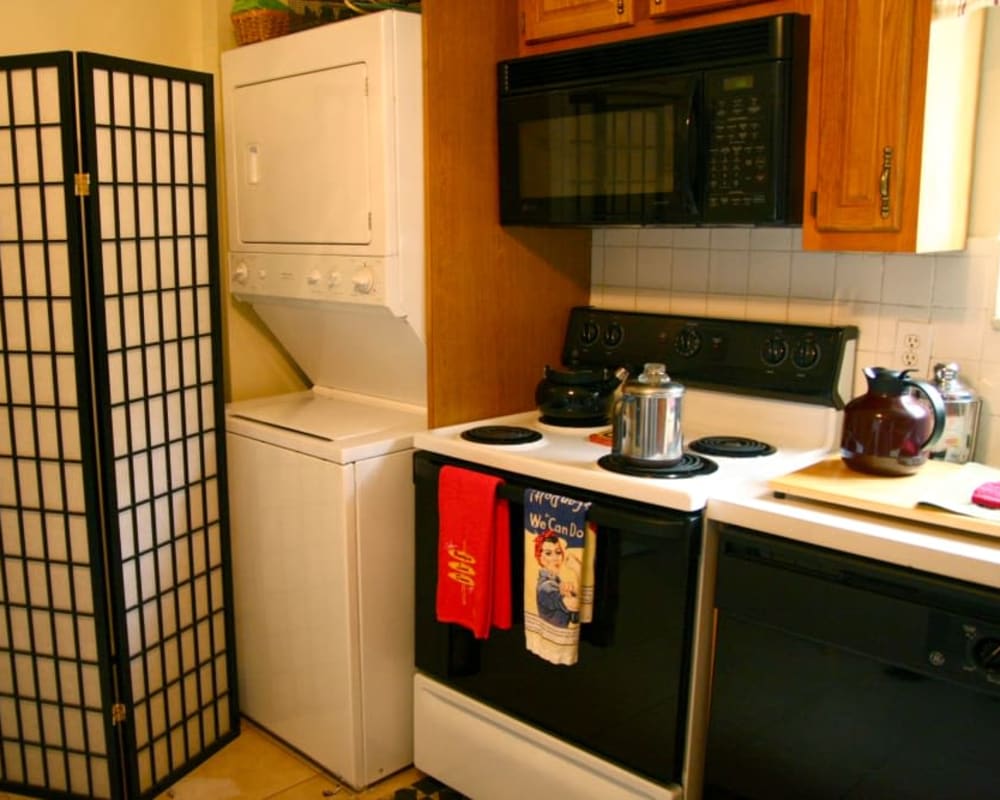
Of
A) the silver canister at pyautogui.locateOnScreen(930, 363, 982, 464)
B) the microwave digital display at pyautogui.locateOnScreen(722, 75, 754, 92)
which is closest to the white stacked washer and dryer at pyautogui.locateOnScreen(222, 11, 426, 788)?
the microwave digital display at pyautogui.locateOnScreen(722, 75, 754, 92)

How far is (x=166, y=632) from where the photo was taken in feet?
7.95

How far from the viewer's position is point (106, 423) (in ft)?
7.17

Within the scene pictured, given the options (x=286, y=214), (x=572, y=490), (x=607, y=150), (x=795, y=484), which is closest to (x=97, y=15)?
(x=286, y=214)

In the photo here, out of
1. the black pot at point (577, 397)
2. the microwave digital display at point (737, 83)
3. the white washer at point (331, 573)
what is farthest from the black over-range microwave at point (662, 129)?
the white washer at point (331, 573)

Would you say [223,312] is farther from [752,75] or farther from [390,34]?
[752,75]

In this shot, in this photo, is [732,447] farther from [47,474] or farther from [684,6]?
[47,474]

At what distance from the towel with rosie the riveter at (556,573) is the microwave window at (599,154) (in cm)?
75

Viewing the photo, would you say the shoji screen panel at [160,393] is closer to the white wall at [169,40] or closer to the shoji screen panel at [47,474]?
the shoji screen panel at [47,474]

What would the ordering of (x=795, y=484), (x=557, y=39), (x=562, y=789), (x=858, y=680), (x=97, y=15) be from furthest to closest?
(x=97, y=15), (x=557, y=39), (x=562, y=789), (x=795, y=484), (x=858, y=680)

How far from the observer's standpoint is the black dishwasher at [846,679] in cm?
149

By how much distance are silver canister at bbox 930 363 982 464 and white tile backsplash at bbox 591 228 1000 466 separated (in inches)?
1.5

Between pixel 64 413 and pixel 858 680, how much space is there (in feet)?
5.74

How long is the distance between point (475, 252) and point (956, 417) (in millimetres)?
1187

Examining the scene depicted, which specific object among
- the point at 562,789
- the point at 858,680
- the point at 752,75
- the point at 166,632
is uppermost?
the point at 752,75
